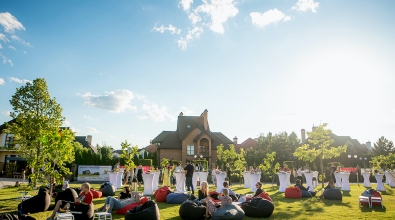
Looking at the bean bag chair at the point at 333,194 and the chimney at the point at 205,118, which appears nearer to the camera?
the bean bag chair at the point at 333,194

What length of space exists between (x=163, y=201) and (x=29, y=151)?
366 inches

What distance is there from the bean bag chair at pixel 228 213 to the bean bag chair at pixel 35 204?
6.52 meters

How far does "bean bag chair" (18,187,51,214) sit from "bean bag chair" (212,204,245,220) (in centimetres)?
652

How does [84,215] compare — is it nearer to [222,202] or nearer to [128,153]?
[222,202]

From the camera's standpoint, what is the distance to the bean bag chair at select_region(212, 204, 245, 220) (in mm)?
8953

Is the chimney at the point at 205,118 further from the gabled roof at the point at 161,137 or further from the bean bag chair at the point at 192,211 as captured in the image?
the bean bag chair at the point at 192,211

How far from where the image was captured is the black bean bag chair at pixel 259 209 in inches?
398

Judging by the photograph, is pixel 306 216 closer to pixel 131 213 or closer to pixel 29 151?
pixel 131 213

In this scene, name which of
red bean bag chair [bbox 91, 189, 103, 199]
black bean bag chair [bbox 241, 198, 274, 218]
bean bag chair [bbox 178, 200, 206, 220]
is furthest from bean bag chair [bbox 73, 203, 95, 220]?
red bean bag chair [bbox 91, 189, 103, 199]

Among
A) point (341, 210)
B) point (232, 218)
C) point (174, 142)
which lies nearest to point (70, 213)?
point (232, 218)

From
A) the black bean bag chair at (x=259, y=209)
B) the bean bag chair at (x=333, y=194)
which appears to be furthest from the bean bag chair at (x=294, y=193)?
the black bean bag chair at (x=259, y=209)

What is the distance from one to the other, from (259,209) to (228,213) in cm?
169

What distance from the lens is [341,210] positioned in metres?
11.6

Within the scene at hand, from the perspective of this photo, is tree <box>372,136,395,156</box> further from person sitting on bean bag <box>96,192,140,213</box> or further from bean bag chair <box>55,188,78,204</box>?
bean bag chair <box>55,188,78,204</box>
